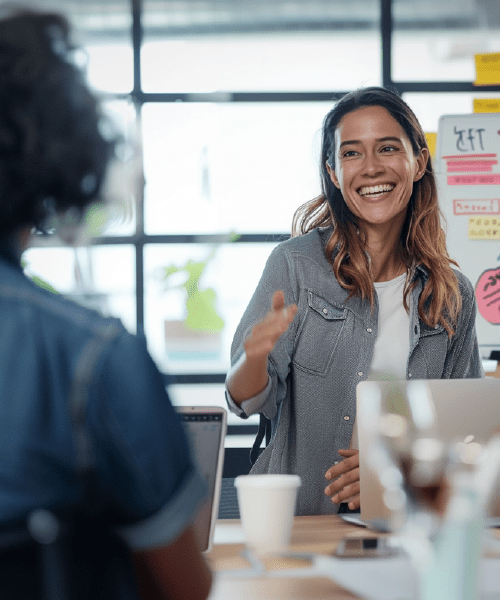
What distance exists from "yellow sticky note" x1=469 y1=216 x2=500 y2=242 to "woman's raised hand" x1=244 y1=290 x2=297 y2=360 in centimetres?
217

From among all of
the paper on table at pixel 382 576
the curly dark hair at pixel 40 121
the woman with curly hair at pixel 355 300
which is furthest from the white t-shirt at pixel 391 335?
the curly dark hair at pixel 40 121

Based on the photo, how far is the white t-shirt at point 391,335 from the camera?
1848mm

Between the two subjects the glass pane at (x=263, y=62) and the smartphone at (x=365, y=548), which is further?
the glass pane at (x=263, y=62)

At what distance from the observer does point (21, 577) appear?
55cm

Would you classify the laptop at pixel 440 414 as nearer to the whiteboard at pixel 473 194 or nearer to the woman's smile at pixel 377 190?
the woman's smile at pixel 377 190

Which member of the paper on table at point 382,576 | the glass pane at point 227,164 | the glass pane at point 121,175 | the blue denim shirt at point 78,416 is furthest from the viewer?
the glass pane at point 227,164

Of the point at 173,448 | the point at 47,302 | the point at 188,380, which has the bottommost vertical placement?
the point at 188,380

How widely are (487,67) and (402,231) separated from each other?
1905 mm

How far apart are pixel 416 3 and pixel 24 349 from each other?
3.83 meters

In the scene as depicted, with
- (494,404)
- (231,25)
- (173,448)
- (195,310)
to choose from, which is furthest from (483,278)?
(173,448)

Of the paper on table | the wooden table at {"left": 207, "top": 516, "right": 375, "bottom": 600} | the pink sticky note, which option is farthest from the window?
the paper on table

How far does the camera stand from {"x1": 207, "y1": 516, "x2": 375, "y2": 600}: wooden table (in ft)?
3.02

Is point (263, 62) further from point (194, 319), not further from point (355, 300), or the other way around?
point (355, 300)

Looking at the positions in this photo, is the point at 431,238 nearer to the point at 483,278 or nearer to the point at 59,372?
the point at 483,278
